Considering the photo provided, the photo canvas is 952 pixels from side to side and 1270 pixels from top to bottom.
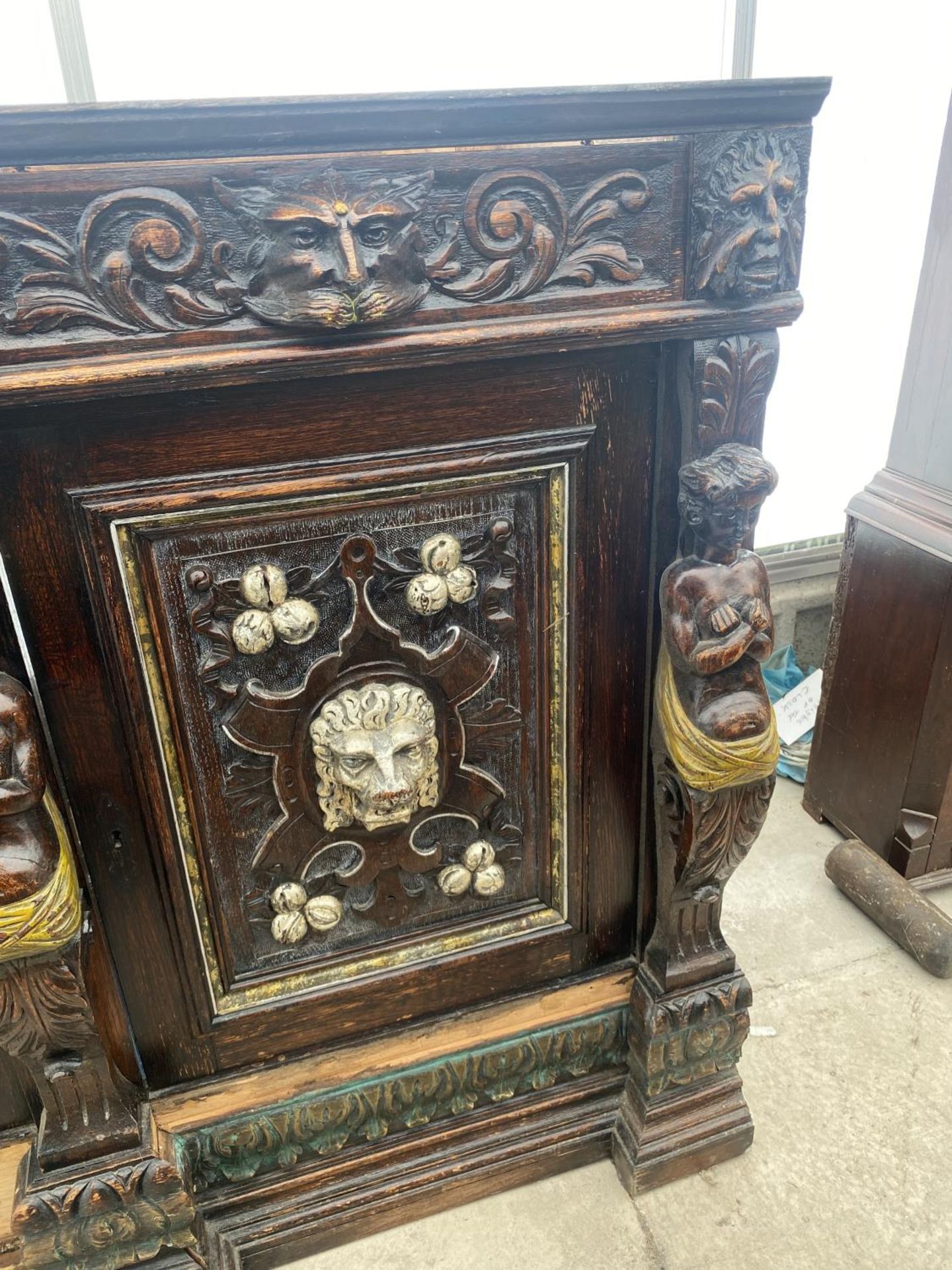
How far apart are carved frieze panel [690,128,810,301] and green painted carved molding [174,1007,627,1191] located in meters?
0.85

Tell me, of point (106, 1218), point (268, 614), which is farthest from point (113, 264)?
point (106, 1218)

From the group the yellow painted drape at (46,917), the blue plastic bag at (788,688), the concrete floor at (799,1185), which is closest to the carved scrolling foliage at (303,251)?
the yellow painted drape at (46,917)

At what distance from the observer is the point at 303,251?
72 cm

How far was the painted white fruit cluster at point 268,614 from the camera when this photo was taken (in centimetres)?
86

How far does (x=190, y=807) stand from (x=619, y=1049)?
0.64m

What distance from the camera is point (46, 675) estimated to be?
83cm

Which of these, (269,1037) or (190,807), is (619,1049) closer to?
(269,1037)

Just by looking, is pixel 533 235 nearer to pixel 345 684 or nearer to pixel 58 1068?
pixel 345 684

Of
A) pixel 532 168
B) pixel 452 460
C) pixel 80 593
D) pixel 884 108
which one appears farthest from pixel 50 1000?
pixel 884 108

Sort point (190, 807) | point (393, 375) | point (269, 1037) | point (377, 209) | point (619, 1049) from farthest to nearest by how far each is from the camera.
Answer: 1. point (619, 1049)
2. point (269, 1037)
3. point (190, 807)
4. point (393, 375)
5. point (377, 209)

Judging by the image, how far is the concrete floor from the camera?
1.08 meters

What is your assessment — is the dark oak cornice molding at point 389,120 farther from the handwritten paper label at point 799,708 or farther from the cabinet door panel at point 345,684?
A: the handwritten paper label at point 799,708

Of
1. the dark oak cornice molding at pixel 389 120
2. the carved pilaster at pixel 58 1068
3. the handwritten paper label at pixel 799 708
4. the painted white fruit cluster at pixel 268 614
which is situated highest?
the dark oak cornice molding at pixel 389 120

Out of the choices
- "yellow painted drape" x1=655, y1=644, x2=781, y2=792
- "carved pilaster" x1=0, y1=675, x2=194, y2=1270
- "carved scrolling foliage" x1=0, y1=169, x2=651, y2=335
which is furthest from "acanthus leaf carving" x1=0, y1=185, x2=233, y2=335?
"yellow painted drape" x1=655, y1=644, x2=781, y2=792
